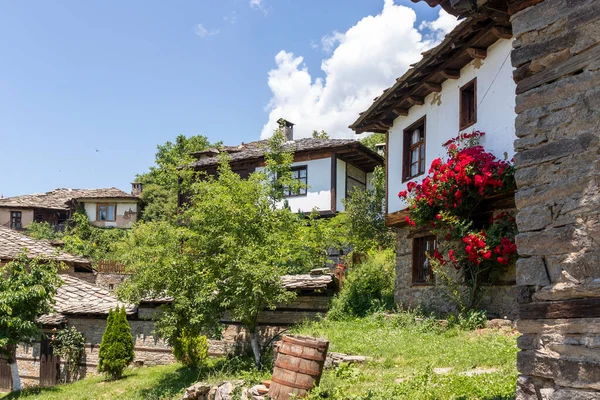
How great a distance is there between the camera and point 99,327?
650 inches

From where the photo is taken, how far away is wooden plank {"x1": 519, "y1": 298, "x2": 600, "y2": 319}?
3566 mm

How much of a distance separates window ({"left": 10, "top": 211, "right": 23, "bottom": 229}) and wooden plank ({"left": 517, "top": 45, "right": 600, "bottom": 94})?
4170cm

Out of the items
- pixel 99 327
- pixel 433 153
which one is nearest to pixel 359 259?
pixel 433 153

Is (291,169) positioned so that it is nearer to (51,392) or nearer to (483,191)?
(51,392)

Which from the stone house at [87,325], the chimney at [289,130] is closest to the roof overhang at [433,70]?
the stone house at [87,325]

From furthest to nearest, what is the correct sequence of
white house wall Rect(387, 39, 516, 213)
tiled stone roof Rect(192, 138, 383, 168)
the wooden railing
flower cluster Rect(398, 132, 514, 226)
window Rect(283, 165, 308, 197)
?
the wooden railing
window Rect(283, 165, 308, 197)
tiled stone roof Rect(192, 138, 383, 168)
white house wall Rect(387, 39, 516, 213)
flower cluster Rect(398, 132, 514, 226)

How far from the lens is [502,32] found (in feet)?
31.5

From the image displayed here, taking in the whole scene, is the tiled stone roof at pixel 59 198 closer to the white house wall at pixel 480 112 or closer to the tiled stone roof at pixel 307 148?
the tiled stone roof at pixel 307 148

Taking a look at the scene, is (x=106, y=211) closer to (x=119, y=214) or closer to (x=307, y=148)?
(x=119, y=214)

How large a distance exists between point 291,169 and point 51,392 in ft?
38.7

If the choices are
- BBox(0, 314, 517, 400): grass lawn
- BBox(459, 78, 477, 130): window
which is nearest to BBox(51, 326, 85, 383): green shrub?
BBox(0, 314, 517, 400): grass lawn

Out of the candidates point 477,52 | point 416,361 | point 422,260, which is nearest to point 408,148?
point 422,260

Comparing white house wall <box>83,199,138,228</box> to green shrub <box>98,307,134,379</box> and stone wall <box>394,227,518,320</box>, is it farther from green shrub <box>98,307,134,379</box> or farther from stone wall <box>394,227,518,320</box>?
stone wall <box>394,227,518,320</box>

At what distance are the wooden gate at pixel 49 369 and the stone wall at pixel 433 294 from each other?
10204 millimetres
